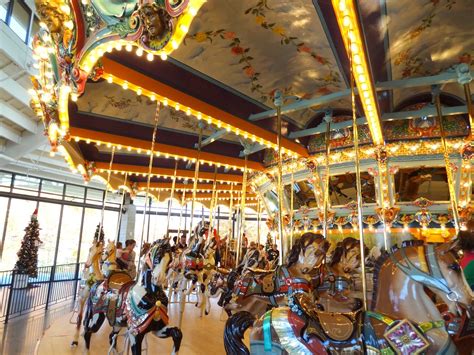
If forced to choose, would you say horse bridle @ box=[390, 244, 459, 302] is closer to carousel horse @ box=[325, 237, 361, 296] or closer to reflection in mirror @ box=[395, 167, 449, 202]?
carousel horse @ box=[325, 237, 361, 296]

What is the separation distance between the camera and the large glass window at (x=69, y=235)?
14.2 m

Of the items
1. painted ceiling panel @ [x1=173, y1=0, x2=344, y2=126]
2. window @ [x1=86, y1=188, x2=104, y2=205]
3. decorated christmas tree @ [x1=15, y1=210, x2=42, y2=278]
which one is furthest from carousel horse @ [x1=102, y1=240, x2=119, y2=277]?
window @ [x1=86, y1=188, x2=104, y2=205]

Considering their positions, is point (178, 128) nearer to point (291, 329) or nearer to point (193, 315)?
point (193, 315)

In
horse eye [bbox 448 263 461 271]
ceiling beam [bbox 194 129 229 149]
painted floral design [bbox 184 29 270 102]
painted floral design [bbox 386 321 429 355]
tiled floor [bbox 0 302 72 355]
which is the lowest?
tiled floor [bbox 0 302 72 355]

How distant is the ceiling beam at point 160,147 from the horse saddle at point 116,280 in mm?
2703

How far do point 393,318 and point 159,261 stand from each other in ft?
6.75

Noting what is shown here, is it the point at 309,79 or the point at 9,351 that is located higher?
the point at 309,79

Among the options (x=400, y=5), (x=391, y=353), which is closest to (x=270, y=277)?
(x=391, y=353)

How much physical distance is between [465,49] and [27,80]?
942 cm

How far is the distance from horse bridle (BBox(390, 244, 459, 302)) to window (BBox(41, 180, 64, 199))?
1457 centimetres

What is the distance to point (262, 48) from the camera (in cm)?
411

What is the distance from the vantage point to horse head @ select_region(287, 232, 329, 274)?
2.98m

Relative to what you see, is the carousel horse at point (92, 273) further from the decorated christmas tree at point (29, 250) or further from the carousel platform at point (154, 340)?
the decorated christmas tree at point (29, 250)

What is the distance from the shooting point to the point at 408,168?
6227mm
